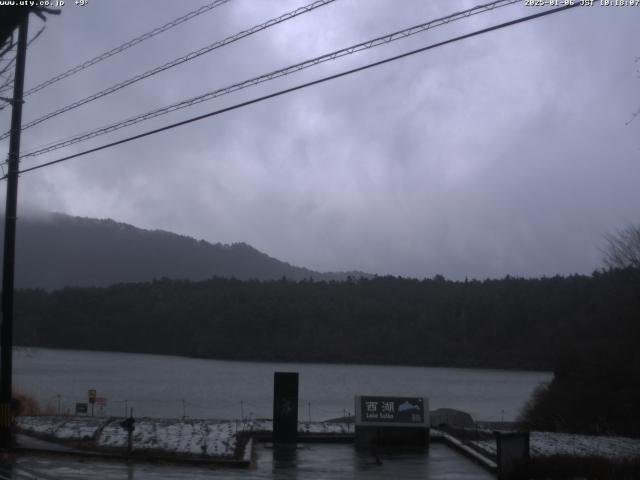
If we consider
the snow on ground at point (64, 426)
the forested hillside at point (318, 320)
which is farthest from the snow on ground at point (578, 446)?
the forested hillside at point (318, 320)

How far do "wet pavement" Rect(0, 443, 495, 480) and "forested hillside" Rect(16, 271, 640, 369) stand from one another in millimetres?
71577

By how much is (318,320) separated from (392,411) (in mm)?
95204

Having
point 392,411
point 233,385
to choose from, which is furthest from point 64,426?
point 233,385

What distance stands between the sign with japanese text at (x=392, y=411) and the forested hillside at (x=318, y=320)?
69110 millimetres

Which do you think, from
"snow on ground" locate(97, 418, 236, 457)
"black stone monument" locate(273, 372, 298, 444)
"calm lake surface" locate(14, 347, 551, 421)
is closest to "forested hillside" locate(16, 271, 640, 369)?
"calm lake surface" locate(14, 347, 551, 421)

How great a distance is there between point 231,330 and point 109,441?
3862 inches

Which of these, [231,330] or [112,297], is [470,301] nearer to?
[231,330]

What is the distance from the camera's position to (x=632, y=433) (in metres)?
30.2

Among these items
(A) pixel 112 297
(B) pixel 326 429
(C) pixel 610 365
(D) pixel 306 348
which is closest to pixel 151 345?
(A) pixel 112 297

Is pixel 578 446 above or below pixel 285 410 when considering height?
below

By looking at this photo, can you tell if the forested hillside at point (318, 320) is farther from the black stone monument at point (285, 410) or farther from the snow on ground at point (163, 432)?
the black stone monument at point (285, 410)

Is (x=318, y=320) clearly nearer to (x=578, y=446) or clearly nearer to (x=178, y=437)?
(x=178, y=437)

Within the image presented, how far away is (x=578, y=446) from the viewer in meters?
21.4

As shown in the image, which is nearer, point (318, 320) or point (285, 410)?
point (285, 410)
